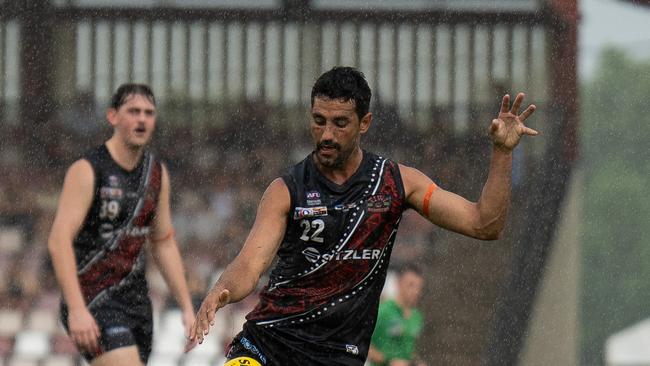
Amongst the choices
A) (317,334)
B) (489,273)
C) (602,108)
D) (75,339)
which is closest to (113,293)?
(75,339)

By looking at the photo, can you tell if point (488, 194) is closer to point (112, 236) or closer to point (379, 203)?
point (379, 203)

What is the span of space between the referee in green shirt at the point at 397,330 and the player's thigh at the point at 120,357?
274 cm

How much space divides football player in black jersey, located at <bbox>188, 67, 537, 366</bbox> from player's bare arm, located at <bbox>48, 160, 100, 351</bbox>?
6.34 feet

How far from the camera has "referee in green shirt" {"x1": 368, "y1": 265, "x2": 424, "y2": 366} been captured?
9.63 meters

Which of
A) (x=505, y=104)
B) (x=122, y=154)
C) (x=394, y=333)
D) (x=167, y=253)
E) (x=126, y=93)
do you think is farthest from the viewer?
(x=394, y=333)

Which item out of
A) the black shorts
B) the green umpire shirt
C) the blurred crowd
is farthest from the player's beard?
the blurred crowd

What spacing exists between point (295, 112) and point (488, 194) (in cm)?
837

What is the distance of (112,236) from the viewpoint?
7461 mm

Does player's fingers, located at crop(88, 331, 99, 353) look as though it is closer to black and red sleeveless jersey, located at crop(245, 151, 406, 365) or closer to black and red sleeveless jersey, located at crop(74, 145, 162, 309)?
black and red sleeveless jersey, located at crop(74, 145, 162, 309)

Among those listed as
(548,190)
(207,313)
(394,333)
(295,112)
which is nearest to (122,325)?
(207,313)

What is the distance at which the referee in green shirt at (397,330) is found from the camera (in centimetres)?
963

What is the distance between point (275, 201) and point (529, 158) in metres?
8.34

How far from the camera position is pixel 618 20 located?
14188 millimetres

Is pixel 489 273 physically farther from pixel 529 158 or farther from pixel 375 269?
pixel 375 269
